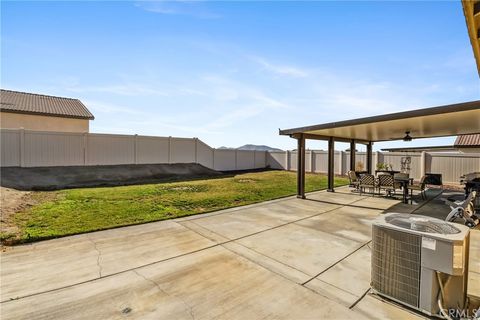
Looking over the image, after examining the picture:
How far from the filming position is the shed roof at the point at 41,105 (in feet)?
58.2

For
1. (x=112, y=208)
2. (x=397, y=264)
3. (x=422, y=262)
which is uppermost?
(x=422, y=262)

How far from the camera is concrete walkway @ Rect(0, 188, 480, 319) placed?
2.78 m

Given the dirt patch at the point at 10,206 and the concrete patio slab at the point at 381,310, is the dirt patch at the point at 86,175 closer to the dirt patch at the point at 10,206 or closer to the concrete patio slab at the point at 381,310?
the dirt patch at the point at 10,206

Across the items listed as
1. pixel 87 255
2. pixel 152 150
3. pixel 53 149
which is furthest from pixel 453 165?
pixel 53 149

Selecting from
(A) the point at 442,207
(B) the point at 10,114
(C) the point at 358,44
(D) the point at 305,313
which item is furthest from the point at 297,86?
(B) the point at 10,114

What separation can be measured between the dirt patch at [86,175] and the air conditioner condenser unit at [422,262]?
43.9 ft

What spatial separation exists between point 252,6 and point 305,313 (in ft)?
26.6

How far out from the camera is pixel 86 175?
14.4 metres

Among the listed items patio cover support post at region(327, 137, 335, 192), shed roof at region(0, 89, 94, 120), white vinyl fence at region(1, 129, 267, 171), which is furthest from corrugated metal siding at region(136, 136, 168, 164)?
patio cover support post at region(327, 137, 335, 192)

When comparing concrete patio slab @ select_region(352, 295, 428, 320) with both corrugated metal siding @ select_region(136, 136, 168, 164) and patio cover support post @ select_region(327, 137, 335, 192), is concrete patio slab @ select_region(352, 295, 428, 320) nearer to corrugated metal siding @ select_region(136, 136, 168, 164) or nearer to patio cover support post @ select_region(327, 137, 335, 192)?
patio cover support post @ select_region(327, 137, 335, 192)

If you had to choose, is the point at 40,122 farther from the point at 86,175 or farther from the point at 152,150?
the point at 152,150

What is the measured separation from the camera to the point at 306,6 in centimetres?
725

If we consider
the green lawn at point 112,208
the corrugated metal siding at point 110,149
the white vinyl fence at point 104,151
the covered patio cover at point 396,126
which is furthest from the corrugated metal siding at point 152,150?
the covered patio cover at point 396,126

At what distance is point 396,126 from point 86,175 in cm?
1609
